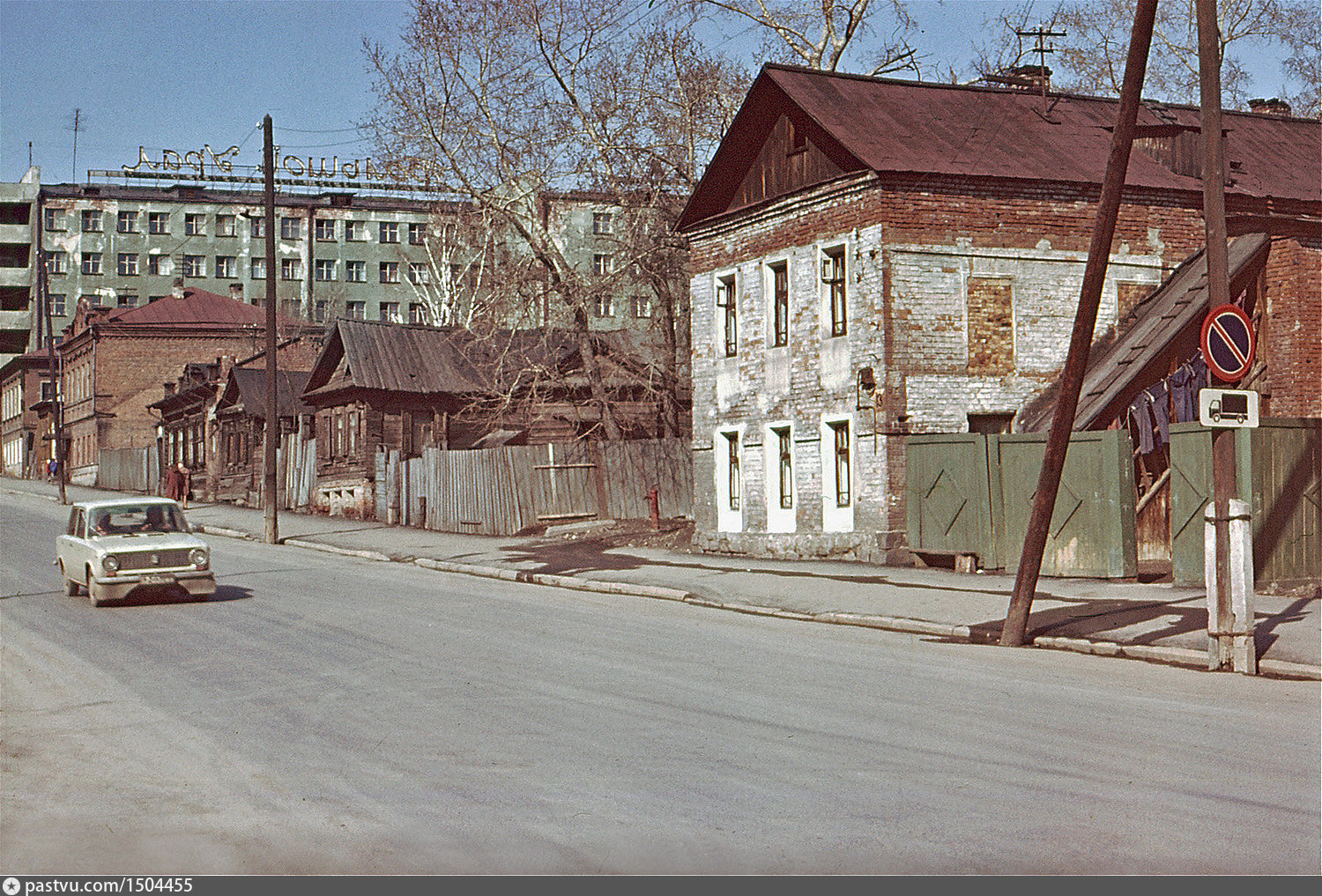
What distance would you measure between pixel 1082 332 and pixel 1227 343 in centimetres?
180

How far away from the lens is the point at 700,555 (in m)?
27.5

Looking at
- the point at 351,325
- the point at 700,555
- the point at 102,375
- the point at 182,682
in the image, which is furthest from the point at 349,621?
the point at 102,375

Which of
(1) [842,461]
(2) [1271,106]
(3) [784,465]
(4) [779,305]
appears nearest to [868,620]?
(1) [842,461]

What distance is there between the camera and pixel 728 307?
30.8 m

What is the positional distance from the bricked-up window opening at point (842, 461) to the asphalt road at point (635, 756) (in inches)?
412

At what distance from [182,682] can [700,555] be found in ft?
51.7

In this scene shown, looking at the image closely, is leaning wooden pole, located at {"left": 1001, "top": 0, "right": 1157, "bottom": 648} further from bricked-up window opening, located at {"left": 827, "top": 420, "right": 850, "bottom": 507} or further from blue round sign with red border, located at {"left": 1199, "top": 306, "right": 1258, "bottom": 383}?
bricked-up window opening, located at {"left": 827, "top": 420, "right": 850, "bottom": 507}

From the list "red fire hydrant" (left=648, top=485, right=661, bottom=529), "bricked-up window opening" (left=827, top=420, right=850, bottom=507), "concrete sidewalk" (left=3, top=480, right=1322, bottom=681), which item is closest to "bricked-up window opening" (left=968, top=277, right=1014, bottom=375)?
"bricked-up window opening" (left=827, top=420, right=850, bottom=507)

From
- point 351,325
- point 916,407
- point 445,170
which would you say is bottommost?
point 916,407

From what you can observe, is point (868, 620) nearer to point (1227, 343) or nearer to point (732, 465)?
point (1227, 343)

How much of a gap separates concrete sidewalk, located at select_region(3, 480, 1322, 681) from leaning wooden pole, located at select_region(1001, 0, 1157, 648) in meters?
0.64

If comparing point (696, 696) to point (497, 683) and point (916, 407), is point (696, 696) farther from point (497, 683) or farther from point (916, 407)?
point (916, 407)

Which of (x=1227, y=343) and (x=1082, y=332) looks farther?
(x=1082, y=332)

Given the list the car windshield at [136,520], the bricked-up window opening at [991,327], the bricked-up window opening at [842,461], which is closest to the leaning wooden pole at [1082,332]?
the bricked-up window opening at [991,327]
